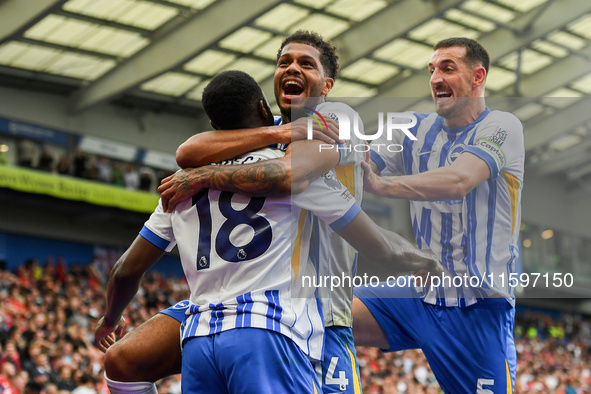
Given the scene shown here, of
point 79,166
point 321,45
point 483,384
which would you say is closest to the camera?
point 321,45

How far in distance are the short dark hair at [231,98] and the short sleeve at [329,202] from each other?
1.42 ft

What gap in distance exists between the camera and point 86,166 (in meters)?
20.5

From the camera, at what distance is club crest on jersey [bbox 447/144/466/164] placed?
13.8 feet

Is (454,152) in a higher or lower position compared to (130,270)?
higher

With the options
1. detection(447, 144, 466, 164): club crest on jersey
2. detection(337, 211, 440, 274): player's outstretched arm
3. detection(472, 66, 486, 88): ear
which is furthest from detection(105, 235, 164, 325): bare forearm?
detection(472, 66, 486, 88): ear

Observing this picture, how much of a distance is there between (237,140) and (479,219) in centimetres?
163

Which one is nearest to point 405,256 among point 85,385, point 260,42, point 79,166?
point 85,385

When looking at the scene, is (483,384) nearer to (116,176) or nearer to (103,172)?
(103,172)

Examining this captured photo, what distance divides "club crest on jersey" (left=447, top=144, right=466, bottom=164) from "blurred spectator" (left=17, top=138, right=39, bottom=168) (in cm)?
1727

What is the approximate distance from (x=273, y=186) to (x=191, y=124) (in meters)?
22.7

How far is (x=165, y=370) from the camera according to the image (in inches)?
139

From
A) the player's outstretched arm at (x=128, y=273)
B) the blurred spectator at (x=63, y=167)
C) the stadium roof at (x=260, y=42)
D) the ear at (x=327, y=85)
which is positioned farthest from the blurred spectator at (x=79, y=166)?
the ear at (x=327, y=85)

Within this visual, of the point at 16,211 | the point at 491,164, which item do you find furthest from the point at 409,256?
the point at 16,211

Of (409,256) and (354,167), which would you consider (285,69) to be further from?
(409,256)
